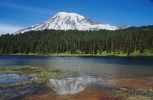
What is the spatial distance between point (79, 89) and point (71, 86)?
9.09ft

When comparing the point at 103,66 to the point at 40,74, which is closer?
the point at 40,74

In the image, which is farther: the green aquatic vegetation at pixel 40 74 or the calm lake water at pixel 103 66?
the calm lake water at pixel 103 66

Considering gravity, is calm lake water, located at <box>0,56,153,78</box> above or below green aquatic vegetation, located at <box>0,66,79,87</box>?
below

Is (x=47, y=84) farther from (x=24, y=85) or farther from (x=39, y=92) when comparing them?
(x=39, y=92)

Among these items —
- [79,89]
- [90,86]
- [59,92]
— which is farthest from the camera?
[90,86]

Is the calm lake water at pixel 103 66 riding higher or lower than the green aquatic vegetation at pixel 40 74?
lower

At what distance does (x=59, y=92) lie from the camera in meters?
37.1

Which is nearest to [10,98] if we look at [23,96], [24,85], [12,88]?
[23,96]

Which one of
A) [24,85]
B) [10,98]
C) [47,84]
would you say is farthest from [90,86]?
[10,98]

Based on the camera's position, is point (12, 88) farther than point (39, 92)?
Yes

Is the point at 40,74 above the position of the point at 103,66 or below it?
above

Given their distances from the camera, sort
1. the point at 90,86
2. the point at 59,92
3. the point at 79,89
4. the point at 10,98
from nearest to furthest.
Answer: the point at 10,98, the point at 59,92, the point at 79,89, the point at 90,86

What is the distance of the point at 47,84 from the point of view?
44.6 meters

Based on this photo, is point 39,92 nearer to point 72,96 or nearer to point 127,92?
point 72,96
